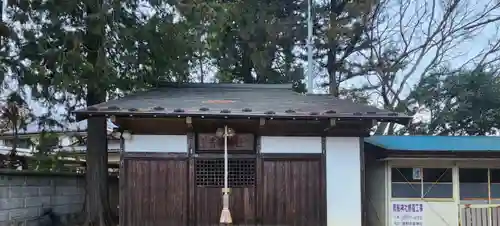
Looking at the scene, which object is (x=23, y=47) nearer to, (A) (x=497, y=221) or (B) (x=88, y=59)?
(B) (x=88, y=59)

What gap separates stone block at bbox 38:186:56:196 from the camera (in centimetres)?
1014

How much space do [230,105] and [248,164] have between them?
1.09m

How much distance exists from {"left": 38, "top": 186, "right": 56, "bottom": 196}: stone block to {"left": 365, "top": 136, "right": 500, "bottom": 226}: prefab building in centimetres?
680

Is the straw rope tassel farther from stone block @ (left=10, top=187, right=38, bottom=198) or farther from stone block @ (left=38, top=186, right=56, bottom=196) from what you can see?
stone block @ (left=38, top=186, right=56, bottom=196)

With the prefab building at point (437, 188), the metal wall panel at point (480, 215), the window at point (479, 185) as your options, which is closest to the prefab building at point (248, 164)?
the prefab building at point (437, 188)

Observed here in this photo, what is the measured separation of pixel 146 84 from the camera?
35.6 ft

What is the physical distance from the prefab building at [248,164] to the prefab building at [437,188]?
6.06ft

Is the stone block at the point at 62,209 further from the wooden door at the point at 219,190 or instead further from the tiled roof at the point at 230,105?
the wooden door at the point at 219,190

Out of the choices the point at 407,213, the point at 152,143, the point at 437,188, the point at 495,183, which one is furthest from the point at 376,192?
the point at 152,143

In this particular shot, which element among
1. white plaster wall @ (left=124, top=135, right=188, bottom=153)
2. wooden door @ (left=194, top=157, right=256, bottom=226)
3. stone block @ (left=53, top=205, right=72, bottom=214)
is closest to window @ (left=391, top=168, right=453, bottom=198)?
wooden door @ (left=194, top=157, right=256, bottom=226)

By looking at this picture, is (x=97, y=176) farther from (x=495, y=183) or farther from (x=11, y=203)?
(x=495, y=183)

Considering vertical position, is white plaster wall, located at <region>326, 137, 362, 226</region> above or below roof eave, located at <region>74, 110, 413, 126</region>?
below

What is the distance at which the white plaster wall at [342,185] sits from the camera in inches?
338

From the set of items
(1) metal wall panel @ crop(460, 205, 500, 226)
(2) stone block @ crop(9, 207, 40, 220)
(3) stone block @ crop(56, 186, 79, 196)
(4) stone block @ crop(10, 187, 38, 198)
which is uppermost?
(4) stone block @ crop(10, 187, 38, 198)
